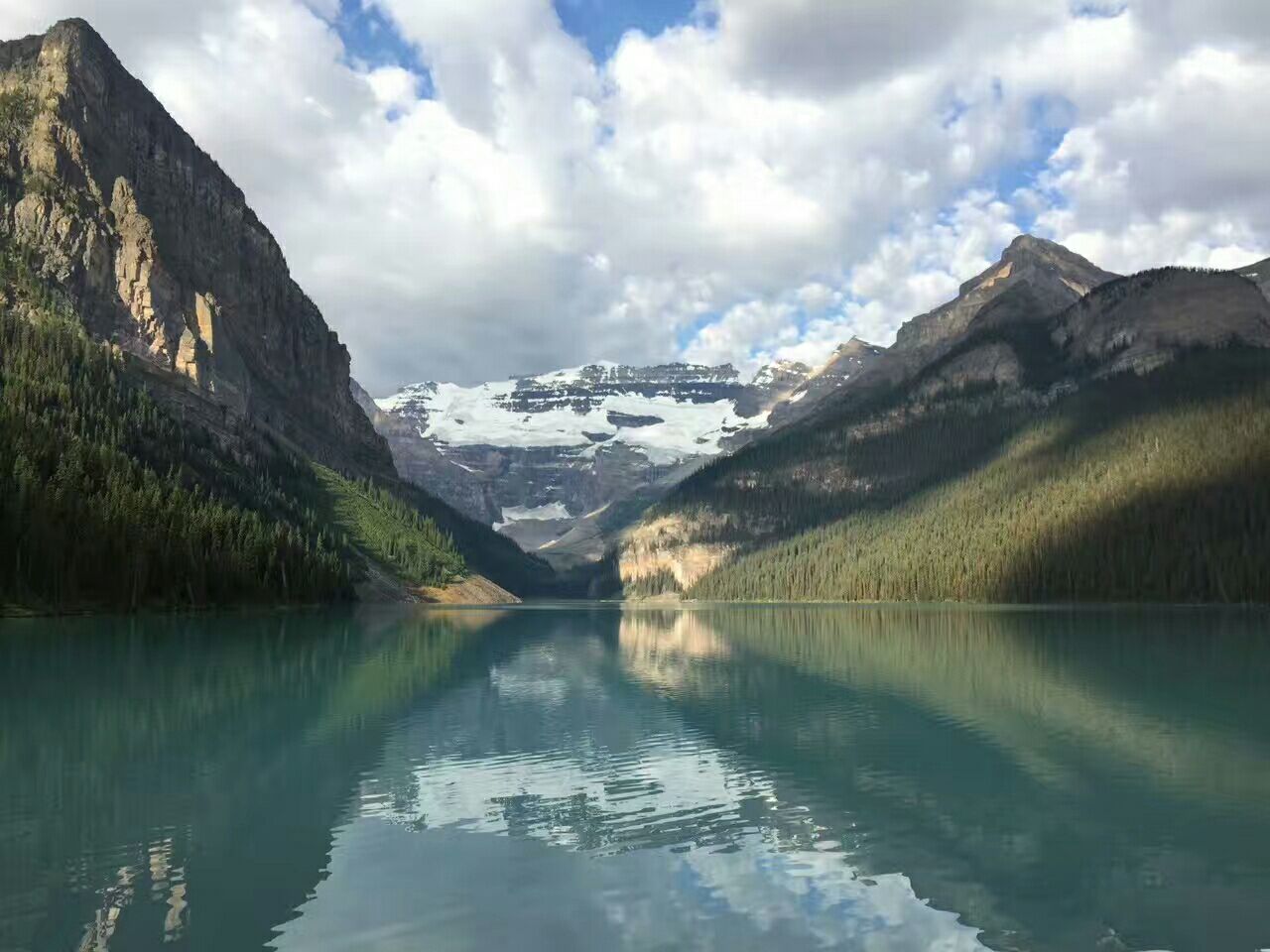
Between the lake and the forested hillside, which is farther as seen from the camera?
the forested hillside

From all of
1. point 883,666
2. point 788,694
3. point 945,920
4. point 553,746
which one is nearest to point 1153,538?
point 883,666

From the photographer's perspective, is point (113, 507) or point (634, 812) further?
point (113, 507)

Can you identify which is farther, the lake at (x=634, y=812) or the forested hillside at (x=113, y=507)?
the forested hillside at (x=113, y=507)

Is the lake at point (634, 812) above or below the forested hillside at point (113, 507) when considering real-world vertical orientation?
below

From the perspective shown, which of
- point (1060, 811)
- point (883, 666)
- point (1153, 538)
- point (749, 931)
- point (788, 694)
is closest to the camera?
point (749, 931)

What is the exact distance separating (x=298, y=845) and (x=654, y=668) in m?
45.7

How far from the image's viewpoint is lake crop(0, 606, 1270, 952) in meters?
17.0

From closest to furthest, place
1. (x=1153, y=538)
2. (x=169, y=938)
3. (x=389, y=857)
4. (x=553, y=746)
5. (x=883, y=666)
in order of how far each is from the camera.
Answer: (x=169, y=938) < (x=389, y=857) < (x=553, y=746) < (x=883, y=666) < (x=1153, y=538)

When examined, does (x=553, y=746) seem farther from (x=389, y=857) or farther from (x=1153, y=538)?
(x=1153, y=538)

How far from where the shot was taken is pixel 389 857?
20.8 metres

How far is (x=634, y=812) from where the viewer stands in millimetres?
24922

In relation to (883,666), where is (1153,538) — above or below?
above

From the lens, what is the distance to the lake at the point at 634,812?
16969 millimetres

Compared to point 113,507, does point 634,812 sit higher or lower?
lower
